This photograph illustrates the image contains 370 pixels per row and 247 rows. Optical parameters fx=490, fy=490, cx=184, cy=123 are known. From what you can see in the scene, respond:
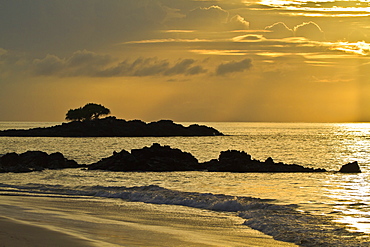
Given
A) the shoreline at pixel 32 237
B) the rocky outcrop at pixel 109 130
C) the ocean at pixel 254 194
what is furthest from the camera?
the rocky outcrop at pixel 109 130

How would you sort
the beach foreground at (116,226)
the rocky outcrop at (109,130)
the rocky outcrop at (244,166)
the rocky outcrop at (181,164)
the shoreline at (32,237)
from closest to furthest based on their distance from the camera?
the shoreline at (32,237) < the beach foreground at (116,226) < the rocky outcrop at (244,166) < the rocky outcrop at (181,164) < the rocky outcrop at (109,130)

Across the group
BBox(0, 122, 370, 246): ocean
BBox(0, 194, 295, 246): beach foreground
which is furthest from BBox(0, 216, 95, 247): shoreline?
BBox(0, 122, 370, 246): ocean

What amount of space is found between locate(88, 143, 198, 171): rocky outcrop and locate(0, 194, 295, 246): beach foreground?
24893 mm

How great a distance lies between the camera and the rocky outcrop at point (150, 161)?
169 ft

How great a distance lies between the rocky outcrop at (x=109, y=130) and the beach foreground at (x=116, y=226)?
144 meters

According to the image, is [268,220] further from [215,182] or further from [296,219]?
[215,182]

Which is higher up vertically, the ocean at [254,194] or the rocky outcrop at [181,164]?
the rocky outcrop at [181,164]

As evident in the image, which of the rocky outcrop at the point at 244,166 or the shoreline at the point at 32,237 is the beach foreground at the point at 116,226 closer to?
the shoreline at the point at 32,237

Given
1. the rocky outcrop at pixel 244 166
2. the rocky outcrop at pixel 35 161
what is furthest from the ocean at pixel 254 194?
the rocky outcrop at pixel 35 161

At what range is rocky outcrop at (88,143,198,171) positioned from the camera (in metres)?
51.6

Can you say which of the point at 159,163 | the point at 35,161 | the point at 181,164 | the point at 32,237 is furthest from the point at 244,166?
the point at 32,237

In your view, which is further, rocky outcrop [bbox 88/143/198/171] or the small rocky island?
the small rocky island

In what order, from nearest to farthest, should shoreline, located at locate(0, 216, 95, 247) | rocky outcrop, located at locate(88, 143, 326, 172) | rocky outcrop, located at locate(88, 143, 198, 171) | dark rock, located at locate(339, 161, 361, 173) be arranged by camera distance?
shoreline, located at locate(0, 216, 95, 247)
rocky outcrop, located at locate(88, 143, 326, 172)
dark rock, located at locate(339, 161, 361, 173)
rocky outcrop, located at locate(88, 143, 198, 171)

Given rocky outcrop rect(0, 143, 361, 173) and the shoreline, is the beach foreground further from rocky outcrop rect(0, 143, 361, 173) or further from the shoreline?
rocky outcrop rect(0, 143, 361, 173)
